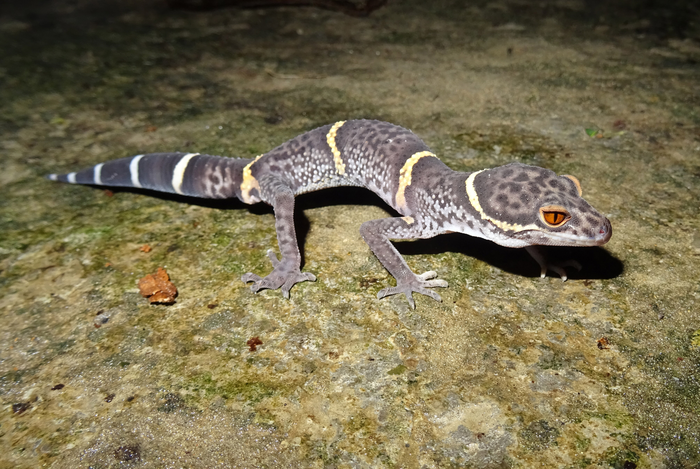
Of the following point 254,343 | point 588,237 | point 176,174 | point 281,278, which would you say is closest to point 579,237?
point 588,237

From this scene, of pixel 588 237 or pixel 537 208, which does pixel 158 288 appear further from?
pixel 588 237

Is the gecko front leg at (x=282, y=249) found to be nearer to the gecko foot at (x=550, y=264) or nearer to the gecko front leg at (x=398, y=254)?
the gecko front leg at (x=398, y=254)

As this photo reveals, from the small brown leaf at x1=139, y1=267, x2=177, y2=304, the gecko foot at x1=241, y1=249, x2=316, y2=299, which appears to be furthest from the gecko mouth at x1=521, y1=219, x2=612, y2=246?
the small brown leaf at x1=139, y1=267, x2=177, y2=304

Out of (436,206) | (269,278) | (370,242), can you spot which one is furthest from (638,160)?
(269,278)

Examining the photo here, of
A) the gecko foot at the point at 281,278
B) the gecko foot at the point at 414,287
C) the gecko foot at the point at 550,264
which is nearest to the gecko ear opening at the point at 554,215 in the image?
the gecko foot at the point at 550,264

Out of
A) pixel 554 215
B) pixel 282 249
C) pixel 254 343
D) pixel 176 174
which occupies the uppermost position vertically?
pixel 554 215

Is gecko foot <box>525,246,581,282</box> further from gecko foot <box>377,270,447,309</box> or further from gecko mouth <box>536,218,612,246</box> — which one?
gecko foot <box>377,270,447,309</box>

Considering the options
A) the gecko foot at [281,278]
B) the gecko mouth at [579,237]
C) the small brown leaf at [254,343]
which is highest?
the gecko mouth at [579,237]
